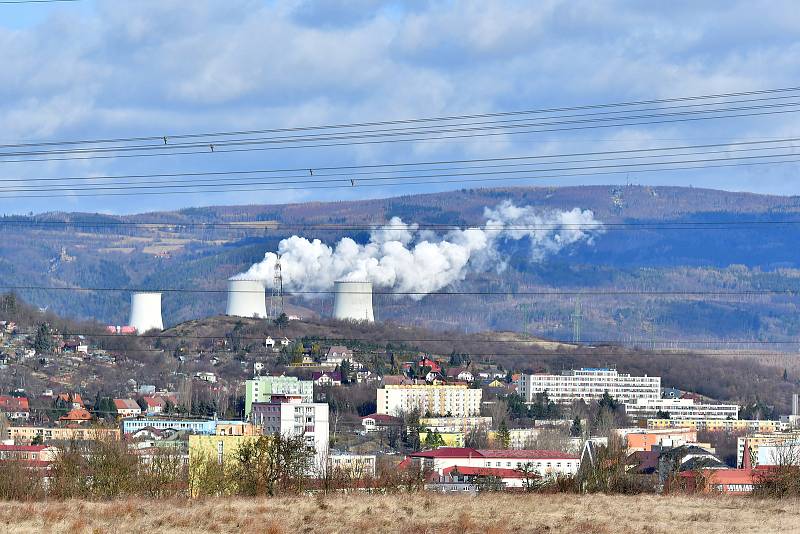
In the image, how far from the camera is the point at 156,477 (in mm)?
33812

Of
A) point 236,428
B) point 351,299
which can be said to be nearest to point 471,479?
point 236,428

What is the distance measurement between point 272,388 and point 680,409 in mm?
32806

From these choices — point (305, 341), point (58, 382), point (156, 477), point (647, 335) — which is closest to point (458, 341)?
point (305, 341)

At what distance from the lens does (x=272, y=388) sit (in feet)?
285

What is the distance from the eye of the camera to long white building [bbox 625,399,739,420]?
10325 centimetres

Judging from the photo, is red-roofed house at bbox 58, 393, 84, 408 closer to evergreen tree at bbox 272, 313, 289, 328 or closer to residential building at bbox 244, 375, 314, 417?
residential building at bbox 244, 375, 314, 417

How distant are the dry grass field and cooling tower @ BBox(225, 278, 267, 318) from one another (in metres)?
77.8

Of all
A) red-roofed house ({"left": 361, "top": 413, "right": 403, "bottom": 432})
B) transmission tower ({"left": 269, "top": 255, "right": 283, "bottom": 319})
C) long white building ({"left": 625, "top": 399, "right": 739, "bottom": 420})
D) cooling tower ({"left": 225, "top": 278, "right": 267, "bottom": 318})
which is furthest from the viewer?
transmission tower ({"left": 269, "top": 255, "right": 283, "bottom": 319})

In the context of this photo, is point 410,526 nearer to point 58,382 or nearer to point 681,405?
point 58,382

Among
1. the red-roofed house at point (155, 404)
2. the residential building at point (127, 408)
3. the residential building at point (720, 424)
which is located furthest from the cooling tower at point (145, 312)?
the residential building at point (720, 424)

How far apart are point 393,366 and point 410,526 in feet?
283

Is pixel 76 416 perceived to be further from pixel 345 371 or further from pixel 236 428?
pixel 345 371

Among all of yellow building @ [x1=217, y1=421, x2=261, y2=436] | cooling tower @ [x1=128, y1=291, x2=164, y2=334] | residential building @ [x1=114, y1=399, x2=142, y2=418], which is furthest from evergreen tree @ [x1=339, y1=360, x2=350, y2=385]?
yellow building @ [x1=217, y1=421, x2=261, y2=436]

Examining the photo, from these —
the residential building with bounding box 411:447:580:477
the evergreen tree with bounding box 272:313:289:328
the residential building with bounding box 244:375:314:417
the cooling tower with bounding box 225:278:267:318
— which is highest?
the cooling tower with bounding box 225:278:267:318
